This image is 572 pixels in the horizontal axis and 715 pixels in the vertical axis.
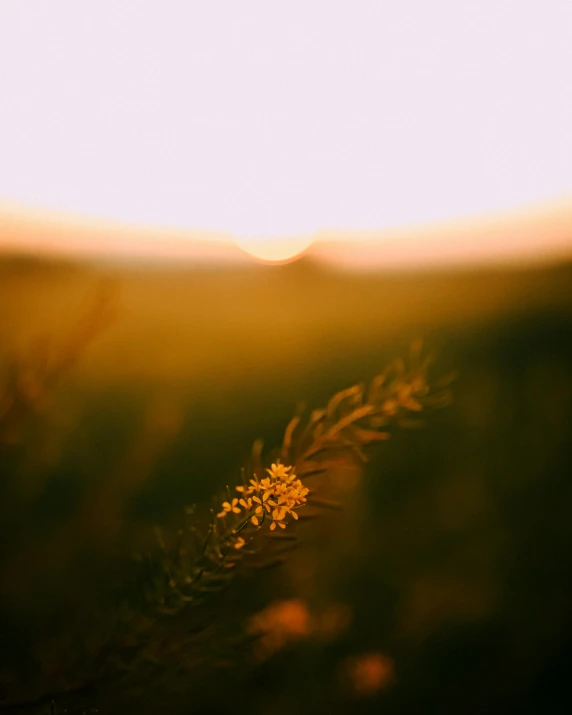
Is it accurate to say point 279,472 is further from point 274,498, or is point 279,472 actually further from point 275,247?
point 275,247

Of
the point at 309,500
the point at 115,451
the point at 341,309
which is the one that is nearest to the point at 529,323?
the point at 341,309

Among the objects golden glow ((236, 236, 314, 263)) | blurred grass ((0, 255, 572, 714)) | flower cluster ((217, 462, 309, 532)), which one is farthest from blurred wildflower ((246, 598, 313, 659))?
golden glow ((236, 236, 314, 263))

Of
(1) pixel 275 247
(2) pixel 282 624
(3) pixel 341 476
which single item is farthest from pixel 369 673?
(1) pixel 275 247

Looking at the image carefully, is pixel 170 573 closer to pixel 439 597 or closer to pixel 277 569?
pixel 277 569

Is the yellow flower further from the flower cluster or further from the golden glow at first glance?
the golden glow

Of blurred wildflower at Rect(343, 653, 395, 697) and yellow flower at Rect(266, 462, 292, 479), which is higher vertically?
yellow flower at Rect(266, 462, 292, 479)
